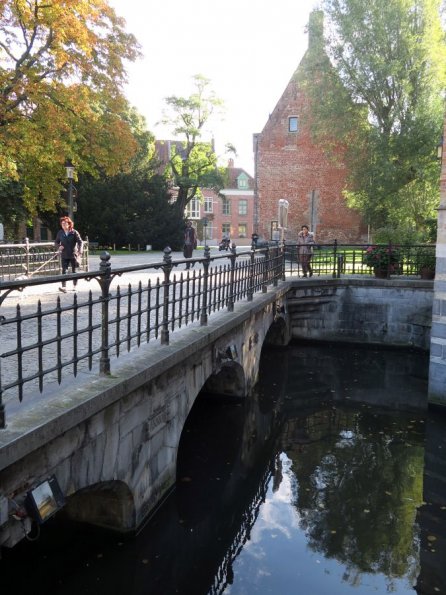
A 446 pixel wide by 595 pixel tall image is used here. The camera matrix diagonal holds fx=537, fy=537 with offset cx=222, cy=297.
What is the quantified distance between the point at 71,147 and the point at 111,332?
11.6 meters

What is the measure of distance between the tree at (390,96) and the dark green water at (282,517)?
12757 mm

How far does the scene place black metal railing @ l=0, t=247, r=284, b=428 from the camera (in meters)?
3.71

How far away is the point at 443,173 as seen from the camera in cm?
965

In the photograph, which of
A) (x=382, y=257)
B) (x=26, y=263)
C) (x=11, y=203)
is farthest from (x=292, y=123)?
(x=26, y=263)

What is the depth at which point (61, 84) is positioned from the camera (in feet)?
48.2

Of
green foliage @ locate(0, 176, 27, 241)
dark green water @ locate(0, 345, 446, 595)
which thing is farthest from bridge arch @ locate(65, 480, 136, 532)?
green foliage @ locate(0, 176, 27, 241)

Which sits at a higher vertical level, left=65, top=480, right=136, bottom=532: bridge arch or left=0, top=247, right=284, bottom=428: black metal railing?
left=0, top=247, right=284, bottom=428: black metal railing

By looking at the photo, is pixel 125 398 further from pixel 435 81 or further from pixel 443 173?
pixel 435 81

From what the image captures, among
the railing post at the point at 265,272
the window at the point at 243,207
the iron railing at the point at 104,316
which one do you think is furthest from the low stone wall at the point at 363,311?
the window at the point at 243,207

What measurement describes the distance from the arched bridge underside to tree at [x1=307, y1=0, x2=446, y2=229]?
51.5 ft

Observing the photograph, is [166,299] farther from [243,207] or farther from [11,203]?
[243,207]

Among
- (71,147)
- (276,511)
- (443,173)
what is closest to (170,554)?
(276,511)

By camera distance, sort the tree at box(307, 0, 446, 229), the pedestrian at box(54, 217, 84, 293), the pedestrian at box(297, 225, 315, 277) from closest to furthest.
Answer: the pedestrian at box(54, 217, 84, 293) → the pedestrian at box(297, 225, 315, 277) → the tree at box(307, 0, 446, 229)

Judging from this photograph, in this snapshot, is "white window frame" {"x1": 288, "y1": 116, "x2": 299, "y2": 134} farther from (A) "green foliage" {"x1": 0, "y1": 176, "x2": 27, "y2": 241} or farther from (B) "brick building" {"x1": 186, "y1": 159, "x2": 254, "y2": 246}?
(B) "brick building" {"x1": 186, "y1": 159, "x2": 254, "y2": 246}
